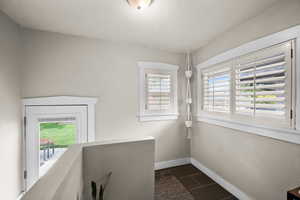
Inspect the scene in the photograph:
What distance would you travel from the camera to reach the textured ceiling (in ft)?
4.98

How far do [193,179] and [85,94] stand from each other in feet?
7.56

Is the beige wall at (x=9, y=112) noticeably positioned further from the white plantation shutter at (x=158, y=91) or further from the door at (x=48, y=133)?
the white plantation shutter at (x=158, y=91)

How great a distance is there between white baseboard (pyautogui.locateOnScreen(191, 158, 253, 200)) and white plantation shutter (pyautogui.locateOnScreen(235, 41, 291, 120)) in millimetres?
1075

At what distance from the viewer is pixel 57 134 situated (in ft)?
7.25

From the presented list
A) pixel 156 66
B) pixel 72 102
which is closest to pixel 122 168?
pixel 72 102

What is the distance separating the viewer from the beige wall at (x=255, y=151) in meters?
1.39

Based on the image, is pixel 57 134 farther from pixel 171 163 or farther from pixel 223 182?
pixel 223 182

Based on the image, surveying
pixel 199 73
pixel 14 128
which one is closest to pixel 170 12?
pixel 199 73

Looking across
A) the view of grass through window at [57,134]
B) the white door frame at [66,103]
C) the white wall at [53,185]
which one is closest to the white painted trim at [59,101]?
the white door frame at [66,103]

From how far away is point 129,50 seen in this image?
8.32ft

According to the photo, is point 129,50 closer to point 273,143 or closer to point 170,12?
point 170,12

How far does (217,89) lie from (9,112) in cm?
291

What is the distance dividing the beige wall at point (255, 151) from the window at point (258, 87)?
22cm

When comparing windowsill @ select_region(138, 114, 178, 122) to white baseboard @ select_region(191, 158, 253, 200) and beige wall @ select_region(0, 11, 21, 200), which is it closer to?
white baseboard @ select_region(191, 158, 253, 200)
